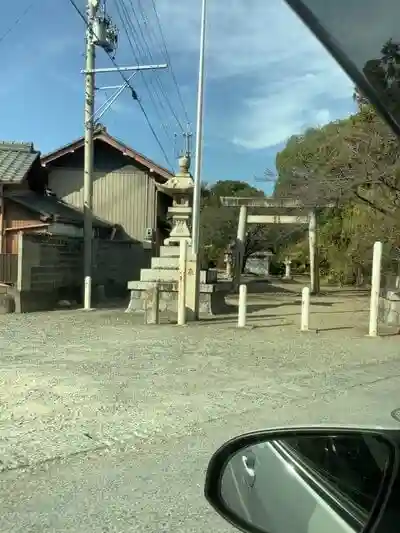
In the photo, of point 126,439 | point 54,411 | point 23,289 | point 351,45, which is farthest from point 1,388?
point 23,289

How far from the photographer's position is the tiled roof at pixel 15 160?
790 inches

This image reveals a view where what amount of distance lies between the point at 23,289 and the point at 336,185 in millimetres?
8497

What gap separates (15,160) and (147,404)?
1675cm

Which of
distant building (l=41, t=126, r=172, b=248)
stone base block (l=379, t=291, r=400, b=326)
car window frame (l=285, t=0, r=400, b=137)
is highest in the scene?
distant building (l=41, t=126, r=172, b=248)

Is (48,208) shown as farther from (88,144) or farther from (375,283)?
(375,283)

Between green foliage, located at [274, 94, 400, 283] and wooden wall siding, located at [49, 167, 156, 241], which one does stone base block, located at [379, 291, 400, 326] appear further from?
wooden wall siding, located at [49, 167, 156, 241]

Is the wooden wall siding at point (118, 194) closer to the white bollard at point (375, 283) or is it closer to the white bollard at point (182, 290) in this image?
the white bollard at point (182, 290)

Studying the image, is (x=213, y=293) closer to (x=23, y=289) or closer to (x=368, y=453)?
(x=23, y=289)

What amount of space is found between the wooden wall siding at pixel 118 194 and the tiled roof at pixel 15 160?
14.3 feet

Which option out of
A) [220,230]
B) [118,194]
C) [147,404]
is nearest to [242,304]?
[147,404]

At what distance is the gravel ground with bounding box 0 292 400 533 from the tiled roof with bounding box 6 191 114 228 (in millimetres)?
6747

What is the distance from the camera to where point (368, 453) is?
1662mm

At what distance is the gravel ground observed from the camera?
13.8 feet

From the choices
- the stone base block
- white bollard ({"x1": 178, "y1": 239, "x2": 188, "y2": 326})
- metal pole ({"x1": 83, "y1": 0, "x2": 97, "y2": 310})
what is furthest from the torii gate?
white bollard ({"x1": 178, "y1": 239, "x2": 188, "y2": 326})
